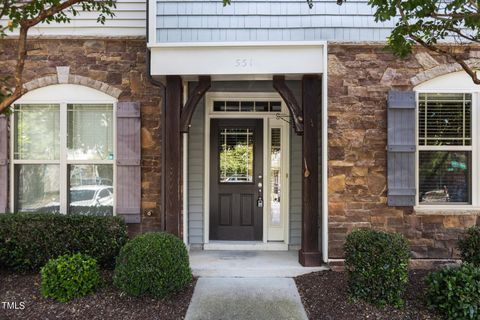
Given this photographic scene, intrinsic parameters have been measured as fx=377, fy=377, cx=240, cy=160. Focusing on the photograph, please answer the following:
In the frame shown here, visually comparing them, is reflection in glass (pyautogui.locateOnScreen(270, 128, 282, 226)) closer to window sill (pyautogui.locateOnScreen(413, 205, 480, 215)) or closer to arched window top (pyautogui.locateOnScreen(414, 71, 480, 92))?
window sill (pyautogui.locateOnScreen(413, 205, 480, 215))

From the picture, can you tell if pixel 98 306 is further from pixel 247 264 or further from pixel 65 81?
pixel 65 81

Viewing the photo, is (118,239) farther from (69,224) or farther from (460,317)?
(460,317)

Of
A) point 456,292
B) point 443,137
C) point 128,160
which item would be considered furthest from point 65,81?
point 456,292

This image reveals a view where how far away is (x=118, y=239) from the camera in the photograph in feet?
15.1

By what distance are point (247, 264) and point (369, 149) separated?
2.12 meters

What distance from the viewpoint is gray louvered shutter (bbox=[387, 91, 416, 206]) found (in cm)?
464

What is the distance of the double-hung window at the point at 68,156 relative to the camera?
511cm

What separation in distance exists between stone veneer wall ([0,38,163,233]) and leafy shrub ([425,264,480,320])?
11.1ft

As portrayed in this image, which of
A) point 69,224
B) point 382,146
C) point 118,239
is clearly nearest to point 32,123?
point 69,224

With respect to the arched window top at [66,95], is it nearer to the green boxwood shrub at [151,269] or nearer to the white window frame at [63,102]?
the white window frame at [63,102]

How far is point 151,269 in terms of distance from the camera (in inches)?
144

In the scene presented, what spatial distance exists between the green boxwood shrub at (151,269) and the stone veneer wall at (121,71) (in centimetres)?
135

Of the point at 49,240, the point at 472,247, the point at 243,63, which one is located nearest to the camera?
the point at 472,247

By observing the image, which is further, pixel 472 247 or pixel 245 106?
pixel 245 106
